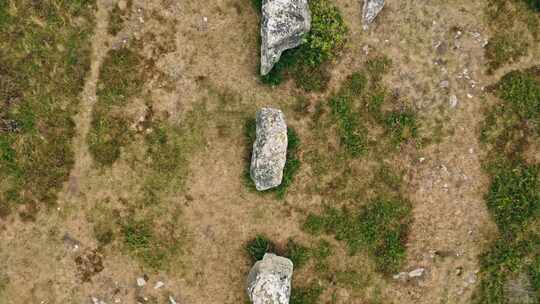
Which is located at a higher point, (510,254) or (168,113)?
(168,113)

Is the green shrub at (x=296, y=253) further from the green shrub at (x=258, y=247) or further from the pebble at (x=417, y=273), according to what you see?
the pebble at (x=417, y=273)

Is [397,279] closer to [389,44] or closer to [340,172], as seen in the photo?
[340,172]

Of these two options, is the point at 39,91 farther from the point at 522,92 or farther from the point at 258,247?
the point at 522,92

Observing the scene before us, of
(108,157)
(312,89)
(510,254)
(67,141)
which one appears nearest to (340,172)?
(312,89)

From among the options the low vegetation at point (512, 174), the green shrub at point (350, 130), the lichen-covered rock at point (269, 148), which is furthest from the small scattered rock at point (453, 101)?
the lichen-covered rock at point (269, 148)

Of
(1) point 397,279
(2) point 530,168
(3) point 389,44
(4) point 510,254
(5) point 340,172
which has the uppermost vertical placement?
(3) point 389,44

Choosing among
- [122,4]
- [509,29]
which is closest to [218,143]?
[122,4]

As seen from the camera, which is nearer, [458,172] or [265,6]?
[265,6]
